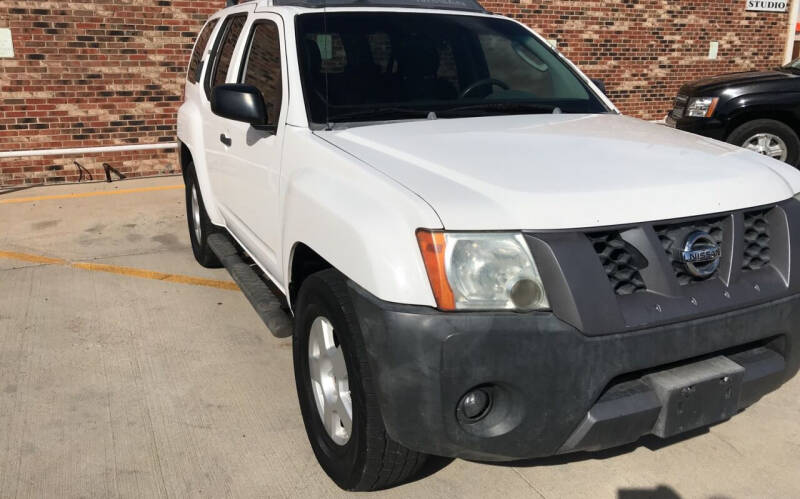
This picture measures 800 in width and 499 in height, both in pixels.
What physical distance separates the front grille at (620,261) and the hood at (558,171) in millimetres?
74

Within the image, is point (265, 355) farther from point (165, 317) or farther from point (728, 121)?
point (728, 121)

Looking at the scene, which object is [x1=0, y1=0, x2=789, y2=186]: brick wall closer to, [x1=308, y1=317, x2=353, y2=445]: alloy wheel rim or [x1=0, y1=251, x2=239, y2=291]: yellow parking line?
[x1=0, y1=251, x2=239, y2=291]: yellow parking line

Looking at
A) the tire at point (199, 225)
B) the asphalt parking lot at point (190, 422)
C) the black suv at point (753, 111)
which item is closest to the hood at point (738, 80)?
the black suv at point (753, 111)

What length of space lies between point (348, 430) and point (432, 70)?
1886mm

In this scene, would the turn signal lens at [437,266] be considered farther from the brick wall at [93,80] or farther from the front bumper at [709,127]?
the brick wall at [93,80]

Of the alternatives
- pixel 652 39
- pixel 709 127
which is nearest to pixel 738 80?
pixel 709 127

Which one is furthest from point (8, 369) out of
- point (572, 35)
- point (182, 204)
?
point (572, 35)

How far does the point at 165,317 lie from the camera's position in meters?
Answer: 4.81

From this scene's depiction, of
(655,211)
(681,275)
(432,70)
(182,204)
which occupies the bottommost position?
(182,204)

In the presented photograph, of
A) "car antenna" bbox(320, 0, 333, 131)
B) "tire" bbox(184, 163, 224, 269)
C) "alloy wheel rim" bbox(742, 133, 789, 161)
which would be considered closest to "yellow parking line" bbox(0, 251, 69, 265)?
"tire" bbox(184, 163, 224, 269)

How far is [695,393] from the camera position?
7.93 ft

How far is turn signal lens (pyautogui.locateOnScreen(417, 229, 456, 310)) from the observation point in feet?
7.29

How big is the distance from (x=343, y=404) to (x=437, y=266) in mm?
820

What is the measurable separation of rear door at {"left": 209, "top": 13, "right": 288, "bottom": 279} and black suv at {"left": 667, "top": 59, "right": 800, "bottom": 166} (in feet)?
20.2
